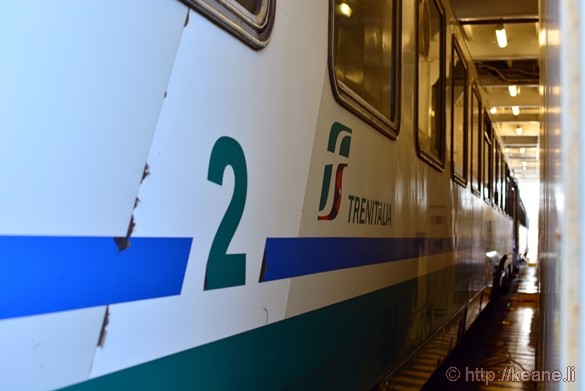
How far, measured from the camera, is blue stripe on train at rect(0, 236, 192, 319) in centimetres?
102

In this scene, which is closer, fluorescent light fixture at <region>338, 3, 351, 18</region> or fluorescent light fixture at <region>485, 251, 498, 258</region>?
fluorescent light fixture at <region>338, 3, 351, 18</region>

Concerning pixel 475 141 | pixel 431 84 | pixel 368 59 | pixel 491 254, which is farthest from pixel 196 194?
pixel 491 254

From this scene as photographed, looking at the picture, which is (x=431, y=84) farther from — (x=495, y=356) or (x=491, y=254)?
(x=491, y=254)

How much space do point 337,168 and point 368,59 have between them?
77cm

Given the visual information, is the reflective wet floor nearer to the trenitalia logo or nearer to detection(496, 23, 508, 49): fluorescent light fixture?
the trenitalia logo

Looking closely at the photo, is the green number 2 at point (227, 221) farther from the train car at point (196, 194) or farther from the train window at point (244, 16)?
the train window at point (244, 16)

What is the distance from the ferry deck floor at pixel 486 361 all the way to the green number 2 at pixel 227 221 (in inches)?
68.0

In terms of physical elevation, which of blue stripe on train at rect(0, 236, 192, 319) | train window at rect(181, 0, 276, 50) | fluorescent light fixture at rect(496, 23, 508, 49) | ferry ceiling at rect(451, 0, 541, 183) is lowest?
blue stripe on train at rect(0, 236, 192, 319)

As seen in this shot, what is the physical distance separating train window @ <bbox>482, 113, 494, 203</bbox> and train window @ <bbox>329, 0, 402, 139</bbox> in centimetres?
487

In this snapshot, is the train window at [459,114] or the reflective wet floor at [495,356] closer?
the train window at [459,114]

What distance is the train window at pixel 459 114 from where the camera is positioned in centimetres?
539

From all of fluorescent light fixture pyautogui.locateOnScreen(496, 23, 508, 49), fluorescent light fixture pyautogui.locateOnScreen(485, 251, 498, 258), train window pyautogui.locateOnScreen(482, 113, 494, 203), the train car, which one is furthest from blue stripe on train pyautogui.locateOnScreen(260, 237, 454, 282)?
fluorescent light fixture pyautogui.locateOnScreen(496, 23, 508, 49)

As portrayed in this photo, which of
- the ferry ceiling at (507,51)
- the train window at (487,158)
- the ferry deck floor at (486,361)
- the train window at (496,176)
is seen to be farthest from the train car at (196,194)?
the train window at (496,176)

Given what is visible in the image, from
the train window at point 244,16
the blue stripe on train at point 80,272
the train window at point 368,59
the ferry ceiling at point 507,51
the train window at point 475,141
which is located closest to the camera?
the blue stripe on train at point 80,272
